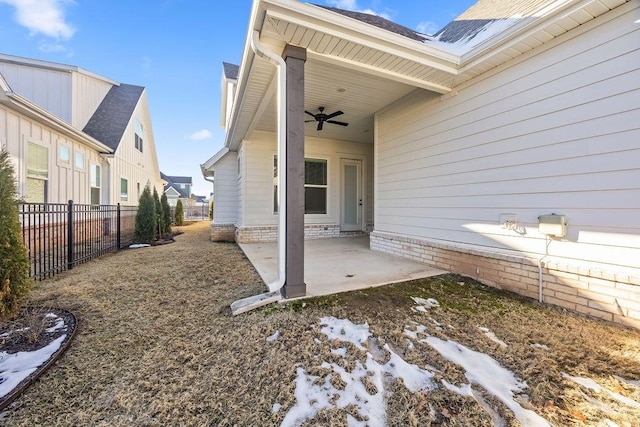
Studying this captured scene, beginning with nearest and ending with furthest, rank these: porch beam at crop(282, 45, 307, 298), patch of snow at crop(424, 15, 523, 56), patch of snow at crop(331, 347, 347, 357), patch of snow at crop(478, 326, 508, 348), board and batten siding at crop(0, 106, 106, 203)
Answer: patch of snow at crop(331, 347, 347, 357), patch of snow at crop(478, 326, 508, 348), porch beam at crop(282, 45, 307, 298), patch of snow at crop(424, 15, 523, 56), board and batten siding at crop(0, 106, 106, 203)

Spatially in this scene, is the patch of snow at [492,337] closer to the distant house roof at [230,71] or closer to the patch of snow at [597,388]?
the patch of snow at [597,388]

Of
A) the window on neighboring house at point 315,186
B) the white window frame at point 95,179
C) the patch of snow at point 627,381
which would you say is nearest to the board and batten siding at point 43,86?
the white window frame at point 95,179

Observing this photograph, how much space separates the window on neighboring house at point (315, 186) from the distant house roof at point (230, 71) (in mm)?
4551

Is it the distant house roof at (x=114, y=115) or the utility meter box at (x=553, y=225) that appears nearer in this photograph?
the utility meter box at (x=553, y=225)

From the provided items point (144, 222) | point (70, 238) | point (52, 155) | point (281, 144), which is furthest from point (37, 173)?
→ point (281, 144)

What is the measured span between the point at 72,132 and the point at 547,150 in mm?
10334

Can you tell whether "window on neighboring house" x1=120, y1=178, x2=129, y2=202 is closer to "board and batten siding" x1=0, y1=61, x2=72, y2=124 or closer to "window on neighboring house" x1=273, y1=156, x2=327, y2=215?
"board and batten siding" x1=0, y1=61, x2=72, y2=124

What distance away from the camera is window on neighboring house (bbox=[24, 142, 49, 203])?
20.1 feet

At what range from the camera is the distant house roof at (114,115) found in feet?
32.2

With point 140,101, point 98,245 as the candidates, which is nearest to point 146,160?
point 140,101

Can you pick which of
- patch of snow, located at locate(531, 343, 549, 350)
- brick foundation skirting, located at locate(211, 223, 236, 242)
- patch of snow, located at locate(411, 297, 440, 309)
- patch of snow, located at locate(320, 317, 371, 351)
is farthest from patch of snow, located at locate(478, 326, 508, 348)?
brick foundation skirting, located at locate(211, 223, 236, 242)

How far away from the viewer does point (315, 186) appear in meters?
7.80

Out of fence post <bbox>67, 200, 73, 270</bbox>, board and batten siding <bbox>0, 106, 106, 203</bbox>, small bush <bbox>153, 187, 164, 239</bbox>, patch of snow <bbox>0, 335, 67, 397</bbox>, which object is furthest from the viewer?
small bush <bbox>153, 187, 164, 239</bbox>

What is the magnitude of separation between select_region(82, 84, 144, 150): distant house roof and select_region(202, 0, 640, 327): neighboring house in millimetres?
7761
